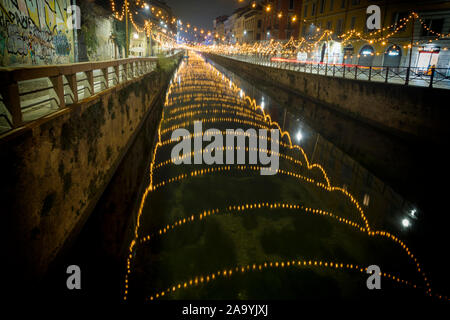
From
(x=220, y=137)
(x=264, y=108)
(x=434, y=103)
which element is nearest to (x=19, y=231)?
(x=220, y=137)

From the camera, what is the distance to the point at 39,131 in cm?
402

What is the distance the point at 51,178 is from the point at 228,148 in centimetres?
812

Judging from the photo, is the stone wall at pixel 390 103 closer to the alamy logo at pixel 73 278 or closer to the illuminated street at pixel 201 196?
the illuminated street at pixel 201 196

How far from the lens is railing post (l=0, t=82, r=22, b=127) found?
11.6ft

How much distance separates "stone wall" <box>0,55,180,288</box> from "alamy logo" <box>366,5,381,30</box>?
98.2ft

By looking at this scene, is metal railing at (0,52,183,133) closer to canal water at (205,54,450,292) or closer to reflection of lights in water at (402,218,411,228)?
canal water at (205,54,450,292)

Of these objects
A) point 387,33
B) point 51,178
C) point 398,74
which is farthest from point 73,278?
point 387,33

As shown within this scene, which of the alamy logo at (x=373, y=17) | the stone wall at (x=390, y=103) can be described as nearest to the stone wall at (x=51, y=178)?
the stone wall at (x=390, y=103)

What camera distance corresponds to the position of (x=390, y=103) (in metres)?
13.3

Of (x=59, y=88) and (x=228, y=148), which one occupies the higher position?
(x=59, y=88)

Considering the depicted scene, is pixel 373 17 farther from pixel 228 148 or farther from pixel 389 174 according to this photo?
pixel 228 148

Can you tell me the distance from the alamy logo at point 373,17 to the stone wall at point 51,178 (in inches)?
1179

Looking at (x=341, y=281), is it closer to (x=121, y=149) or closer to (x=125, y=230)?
(x=125, y=230)

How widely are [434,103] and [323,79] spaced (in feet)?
32.5
